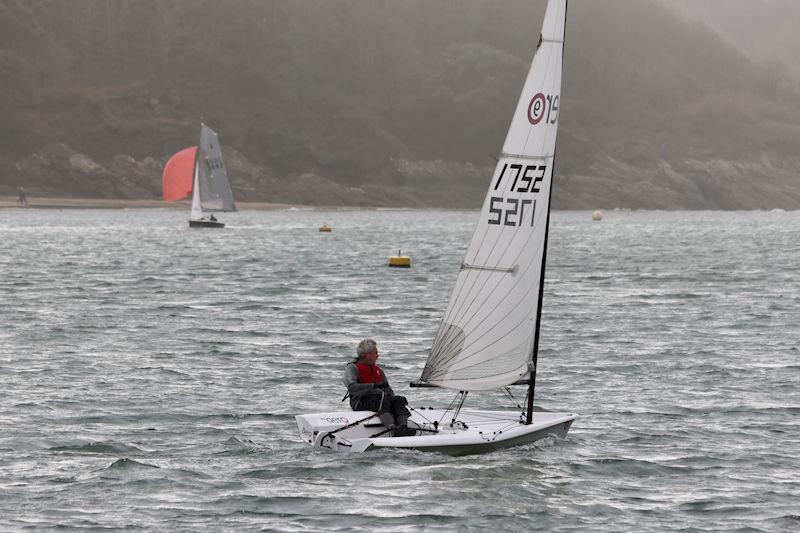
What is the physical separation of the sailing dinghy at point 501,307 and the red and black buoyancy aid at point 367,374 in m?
0.56

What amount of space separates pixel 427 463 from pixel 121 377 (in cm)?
1182

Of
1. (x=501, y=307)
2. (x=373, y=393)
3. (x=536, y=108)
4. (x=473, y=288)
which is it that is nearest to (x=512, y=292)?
(x=501, y=307)

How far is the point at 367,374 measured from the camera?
21391 mm

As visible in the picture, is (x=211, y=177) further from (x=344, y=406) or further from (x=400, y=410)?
(x=400, y=410)

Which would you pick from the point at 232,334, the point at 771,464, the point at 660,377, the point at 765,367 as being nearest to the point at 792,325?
the point at 765,367

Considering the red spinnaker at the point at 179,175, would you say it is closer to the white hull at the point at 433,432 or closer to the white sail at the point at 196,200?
the white sail at the point at 196,200

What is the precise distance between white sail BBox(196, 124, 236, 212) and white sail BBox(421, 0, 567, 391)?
341 ft

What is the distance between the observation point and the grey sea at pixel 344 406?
18.9 metres

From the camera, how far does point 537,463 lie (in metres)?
21.6

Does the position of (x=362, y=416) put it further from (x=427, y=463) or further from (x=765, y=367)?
(x=765, y=367)

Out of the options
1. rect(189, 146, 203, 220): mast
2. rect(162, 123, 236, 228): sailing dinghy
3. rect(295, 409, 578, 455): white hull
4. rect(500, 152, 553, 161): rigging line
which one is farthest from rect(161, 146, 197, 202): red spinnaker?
rect(500, 152, 553, 161): rigging line

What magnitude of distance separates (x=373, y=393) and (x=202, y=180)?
106 meters

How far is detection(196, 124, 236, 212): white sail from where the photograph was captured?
409 feet

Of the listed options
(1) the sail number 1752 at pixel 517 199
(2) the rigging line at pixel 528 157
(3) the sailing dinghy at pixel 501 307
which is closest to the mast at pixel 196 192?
(3) the sailing dinghy at pixel 501 307
